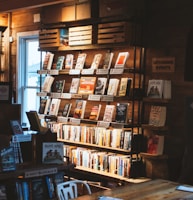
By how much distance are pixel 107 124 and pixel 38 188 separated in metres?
1.67

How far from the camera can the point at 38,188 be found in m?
3.15

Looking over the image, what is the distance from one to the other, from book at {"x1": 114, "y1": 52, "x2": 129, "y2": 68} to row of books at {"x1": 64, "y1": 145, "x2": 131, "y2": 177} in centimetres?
110

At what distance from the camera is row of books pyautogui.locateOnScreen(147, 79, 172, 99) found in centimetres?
434

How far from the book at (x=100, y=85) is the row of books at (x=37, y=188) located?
1768 mm

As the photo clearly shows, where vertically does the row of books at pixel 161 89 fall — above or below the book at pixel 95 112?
above

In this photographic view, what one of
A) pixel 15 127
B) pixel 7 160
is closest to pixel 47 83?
pixel 15 127

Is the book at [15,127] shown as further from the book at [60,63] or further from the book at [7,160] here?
the book at [60,63]

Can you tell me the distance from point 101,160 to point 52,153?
1.59m

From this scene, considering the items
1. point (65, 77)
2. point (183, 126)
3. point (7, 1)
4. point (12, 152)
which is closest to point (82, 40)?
point (65, 77)

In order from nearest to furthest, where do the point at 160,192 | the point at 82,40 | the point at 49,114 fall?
the point at 160,192, the point at 82,40, the point at 49,114

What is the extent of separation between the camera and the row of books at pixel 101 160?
456cm

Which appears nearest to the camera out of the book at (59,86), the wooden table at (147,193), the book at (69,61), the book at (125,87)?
the wooden table at (147,193)

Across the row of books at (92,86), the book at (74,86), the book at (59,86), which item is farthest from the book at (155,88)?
the book at (59,86)

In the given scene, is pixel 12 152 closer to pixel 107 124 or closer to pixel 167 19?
pixel 107 124
